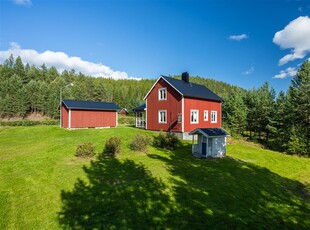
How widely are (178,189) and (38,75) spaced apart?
Result: 316 feet

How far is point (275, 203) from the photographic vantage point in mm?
9062

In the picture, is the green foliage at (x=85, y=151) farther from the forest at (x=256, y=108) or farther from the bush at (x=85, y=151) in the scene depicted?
the forest at (x=256, y=108)

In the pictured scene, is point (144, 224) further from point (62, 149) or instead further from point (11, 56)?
point (11, 56)

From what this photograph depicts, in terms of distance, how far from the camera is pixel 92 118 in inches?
1241

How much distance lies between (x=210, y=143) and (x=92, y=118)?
20.6 meters

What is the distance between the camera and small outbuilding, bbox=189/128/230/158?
16672 mm

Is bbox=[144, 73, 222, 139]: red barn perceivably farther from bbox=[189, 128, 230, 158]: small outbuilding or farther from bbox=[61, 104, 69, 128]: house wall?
bbox=[61, 104, 69, 128]: house wall

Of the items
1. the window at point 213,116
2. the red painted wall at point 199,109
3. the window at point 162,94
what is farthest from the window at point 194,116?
the window at point 213,116

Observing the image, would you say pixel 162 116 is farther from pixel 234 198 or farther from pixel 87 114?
pixel 234 198

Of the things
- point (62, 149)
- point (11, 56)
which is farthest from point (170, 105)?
point (11, 56)

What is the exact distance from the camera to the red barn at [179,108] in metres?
25.5

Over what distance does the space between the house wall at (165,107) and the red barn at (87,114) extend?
7.22 meters

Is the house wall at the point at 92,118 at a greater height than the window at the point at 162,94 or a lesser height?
lesser

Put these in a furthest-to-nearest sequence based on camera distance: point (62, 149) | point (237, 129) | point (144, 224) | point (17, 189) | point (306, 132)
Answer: point (237, 129) → point (306, 132) → point (62, 149) → point (17, 189) → point (144, 224)
